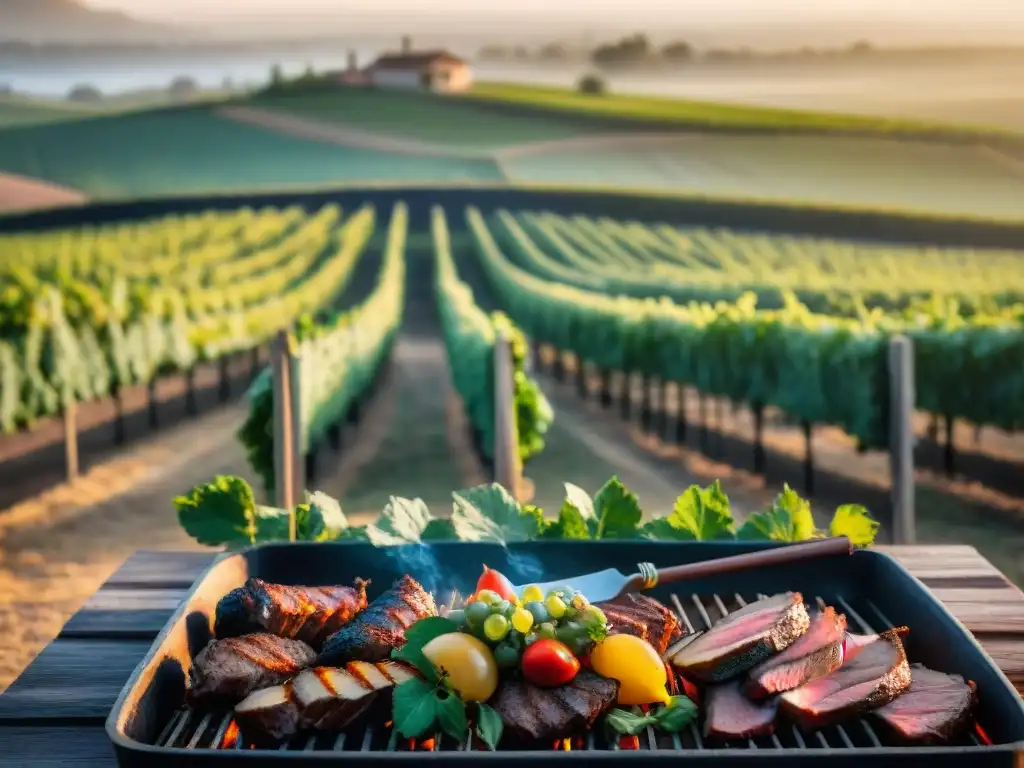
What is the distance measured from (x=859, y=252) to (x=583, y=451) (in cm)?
2675

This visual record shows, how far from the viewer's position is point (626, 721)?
217 cm

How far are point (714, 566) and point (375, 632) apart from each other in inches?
28.6

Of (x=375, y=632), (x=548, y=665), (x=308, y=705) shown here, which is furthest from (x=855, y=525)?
(x=308, y=705)

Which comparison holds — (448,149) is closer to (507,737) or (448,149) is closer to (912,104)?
(912,104)

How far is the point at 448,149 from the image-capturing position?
59.4 m

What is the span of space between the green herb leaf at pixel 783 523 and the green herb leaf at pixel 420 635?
1126 mm

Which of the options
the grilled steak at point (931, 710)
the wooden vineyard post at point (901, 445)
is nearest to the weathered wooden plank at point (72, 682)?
the grilled steak at point (931, 710)

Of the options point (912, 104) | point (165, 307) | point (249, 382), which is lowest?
point (249, 382)

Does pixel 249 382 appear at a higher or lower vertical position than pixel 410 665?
lower

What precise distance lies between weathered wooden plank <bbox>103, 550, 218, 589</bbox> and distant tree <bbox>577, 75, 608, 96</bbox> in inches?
2310

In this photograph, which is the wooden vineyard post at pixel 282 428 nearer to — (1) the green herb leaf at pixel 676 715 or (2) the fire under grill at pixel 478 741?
(2) the fire under grill at pixel 478 741

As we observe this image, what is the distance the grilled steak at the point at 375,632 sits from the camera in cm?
237

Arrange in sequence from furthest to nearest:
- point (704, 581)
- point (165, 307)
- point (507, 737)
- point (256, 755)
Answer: point (165, 307)
point (704, 581)
point (507, 737)
point (256, 755)

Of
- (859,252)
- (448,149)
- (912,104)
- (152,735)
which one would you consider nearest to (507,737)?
(152,735)
